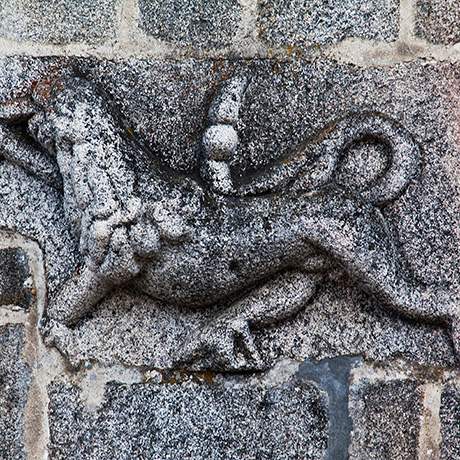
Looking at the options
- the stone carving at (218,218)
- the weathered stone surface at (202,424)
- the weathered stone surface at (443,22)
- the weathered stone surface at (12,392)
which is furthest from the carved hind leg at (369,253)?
the weathered stone surface at (12,392)

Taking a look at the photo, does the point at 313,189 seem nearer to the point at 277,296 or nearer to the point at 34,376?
the point at 277,296

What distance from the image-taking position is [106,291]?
1.65 meters

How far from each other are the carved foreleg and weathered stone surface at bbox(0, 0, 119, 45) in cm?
56

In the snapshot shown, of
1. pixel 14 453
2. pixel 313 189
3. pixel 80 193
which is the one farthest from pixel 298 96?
pixel 14 453

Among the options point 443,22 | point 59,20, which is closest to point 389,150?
point 443,22

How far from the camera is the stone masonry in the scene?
64.7 inches

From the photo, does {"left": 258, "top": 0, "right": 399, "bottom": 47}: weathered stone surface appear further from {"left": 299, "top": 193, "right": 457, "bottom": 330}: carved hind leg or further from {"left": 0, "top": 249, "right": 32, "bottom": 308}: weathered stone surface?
{"left": 0, "top": 249, "right": 32, "bottom": 308}: weathered stone surface

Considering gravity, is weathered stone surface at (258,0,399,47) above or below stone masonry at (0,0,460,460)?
above

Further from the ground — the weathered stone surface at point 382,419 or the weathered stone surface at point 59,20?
the weathered stone surface at point 59,20

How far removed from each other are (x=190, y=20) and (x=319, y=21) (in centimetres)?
24

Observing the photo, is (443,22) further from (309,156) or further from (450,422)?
(450,422)

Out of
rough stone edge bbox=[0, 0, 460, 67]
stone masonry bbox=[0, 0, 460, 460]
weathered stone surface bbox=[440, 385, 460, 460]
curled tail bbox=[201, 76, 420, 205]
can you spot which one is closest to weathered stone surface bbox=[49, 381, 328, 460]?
stone masonry bbox=[0, 0, 460, 460]

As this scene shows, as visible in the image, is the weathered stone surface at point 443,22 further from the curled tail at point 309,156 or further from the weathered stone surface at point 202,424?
the weathered stone surface at point 202,424

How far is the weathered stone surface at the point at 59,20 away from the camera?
5.41 ft
